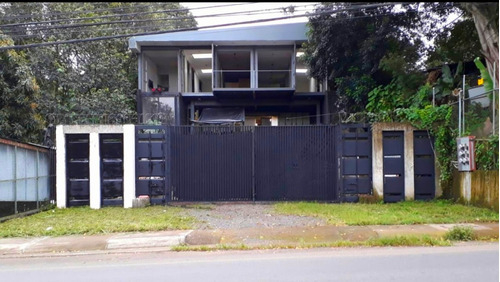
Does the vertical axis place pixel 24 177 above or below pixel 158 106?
below

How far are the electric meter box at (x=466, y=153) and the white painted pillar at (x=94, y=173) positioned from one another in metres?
10.0

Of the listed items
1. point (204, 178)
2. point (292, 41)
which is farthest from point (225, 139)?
point (292, 41)

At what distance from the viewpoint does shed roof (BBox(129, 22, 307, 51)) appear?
1959 cm

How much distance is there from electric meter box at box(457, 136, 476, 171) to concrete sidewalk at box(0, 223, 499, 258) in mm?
2402

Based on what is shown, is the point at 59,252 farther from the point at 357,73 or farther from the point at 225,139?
the point at 357,73

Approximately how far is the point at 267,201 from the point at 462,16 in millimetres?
8791

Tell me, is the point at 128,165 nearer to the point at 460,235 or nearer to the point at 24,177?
the point at 24,177

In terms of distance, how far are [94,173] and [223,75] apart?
12720 millimetres

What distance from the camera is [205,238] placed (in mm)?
8414

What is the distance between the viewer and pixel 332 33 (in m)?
16.5

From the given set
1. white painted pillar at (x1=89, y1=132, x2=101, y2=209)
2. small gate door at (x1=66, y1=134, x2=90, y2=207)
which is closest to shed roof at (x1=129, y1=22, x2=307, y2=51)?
small gate door at (x1=66, y1=134, x2=90, y2=207)

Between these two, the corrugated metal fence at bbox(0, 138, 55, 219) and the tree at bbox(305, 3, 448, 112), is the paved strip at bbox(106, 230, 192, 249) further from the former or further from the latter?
the tree at bbox(305, 3, 448, 112)

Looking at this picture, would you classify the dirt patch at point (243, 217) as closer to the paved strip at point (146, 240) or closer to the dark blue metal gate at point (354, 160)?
the paved strip at point (146, 240)

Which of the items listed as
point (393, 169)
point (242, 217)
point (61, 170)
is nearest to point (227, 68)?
point (61, 170)
